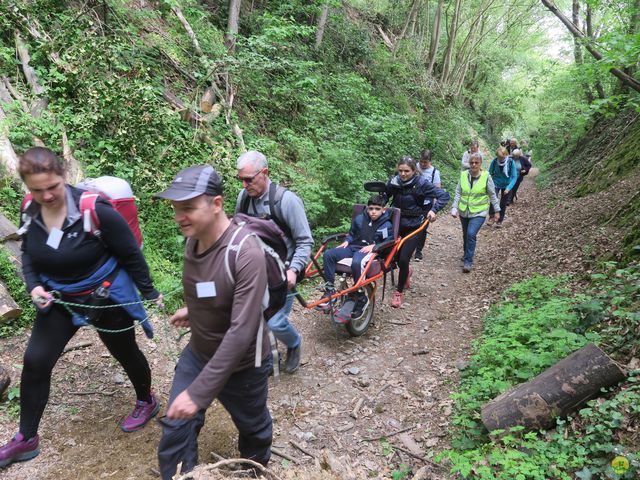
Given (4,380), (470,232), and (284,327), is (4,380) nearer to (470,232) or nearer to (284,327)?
(284,327)

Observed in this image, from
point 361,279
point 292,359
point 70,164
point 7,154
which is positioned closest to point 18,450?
point 292,359

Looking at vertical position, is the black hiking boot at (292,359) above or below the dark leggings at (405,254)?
below

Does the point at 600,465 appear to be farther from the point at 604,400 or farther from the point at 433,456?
the point at 433,456

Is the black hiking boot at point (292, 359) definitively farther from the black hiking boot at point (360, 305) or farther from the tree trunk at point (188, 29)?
the tree trunk at point (188, 29)

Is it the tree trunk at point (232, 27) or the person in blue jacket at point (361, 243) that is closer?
the person in blue jacket at point (361, 243)

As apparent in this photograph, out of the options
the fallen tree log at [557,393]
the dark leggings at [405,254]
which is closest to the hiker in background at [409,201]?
the dark leggings at [405,254]

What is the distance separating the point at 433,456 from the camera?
333cm

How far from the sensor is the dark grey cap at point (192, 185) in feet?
6.43

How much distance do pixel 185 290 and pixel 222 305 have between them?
0.99 ft

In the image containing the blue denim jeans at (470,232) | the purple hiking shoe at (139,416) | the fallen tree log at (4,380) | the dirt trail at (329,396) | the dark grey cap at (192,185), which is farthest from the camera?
the blue denim jeans at (470,232)

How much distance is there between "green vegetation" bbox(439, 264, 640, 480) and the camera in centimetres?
272

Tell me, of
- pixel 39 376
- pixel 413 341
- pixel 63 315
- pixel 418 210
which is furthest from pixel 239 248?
pixel 418 210

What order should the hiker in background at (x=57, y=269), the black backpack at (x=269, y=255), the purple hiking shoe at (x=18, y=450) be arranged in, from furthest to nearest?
the purple hiking shoe at (x=18, y=450) < the hiker in background at (x=57, y=269) < the black backpack at (x=269, y=255)

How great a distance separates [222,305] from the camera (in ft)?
7.08
